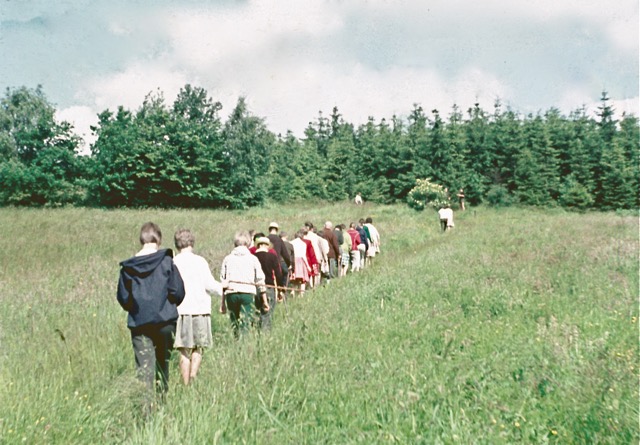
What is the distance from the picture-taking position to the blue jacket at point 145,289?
16.0ft

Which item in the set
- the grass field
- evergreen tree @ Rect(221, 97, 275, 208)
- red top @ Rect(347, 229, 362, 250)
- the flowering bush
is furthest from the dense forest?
the grass field

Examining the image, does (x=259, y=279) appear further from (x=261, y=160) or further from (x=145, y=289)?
(x=261, y=160)

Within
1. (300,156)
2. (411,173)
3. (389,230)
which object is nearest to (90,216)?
(389,230)

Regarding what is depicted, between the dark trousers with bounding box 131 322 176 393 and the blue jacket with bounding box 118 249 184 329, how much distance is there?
0.10 metres

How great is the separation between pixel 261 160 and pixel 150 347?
2028 inches

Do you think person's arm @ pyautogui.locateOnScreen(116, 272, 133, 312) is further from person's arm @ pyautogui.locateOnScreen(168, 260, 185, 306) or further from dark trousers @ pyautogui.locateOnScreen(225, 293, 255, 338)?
dark trousers @ pyautogui.locateOnScreen(225, 293, 255, 338)

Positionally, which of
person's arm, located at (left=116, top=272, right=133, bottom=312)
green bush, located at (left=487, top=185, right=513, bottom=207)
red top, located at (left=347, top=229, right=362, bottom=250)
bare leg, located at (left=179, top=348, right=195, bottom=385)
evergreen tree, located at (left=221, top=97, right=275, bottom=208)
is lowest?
bare leg, located at (left=179, top=348, right=195, bottom=385)

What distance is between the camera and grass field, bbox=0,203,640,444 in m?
3.87

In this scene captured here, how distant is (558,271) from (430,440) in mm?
7720

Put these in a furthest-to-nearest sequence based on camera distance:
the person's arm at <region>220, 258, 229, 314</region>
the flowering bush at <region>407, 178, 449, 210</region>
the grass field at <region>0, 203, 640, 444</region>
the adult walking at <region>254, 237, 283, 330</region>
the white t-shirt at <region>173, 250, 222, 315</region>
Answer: the flowering bush at <region>407, 178, 449, 210</region> < the adult walking at <region>254, 237, 283, 330</region> < the person's arm at <region>220, 258, 229, 314</region> < the white t-shirt at <region>173, 250, 222, 315</region> < the grass field at <region>0, 203, 640, 444</region>

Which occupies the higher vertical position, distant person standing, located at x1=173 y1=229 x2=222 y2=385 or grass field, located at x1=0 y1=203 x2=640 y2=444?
distant person standing, located at x1=173 y1=229 x2=222 y2=385

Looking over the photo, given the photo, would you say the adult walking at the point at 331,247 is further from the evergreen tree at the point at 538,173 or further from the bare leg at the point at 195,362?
the evergreen tree at the point at 538,173

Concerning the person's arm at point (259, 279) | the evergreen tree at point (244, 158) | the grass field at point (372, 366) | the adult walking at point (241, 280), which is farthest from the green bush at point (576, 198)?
the adult walking at point (241, 280)

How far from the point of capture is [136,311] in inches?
193
